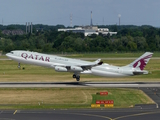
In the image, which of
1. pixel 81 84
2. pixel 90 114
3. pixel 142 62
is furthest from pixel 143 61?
pixel 90 114

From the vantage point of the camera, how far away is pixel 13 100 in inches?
2420

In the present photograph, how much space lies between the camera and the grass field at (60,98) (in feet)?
187

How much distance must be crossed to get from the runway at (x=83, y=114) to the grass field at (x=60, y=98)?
3.75 meters

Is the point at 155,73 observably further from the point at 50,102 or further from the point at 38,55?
the point at 50,102

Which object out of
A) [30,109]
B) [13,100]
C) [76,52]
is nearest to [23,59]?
[13,100]

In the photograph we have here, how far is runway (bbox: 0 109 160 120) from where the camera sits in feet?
156

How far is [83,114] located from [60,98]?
14.1 metres

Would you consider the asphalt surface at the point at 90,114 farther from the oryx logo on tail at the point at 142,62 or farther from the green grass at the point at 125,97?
the oryx logo on tail at the point at 142,62

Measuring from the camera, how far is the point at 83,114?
49844 mm

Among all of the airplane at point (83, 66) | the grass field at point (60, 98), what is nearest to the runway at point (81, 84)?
the airplane at point (83, 66)

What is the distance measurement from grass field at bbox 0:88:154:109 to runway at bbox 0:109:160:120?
3755 mm

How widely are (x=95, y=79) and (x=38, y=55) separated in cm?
1549

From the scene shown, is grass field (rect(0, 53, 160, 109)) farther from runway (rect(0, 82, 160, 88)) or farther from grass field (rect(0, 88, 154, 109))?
runway (rect(0, 82, 160, 88))

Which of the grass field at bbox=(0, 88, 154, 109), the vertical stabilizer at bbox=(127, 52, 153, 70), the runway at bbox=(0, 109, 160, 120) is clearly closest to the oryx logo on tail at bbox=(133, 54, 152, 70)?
the vertical stabilizer at bbox=(127, 52, 153, 70)
